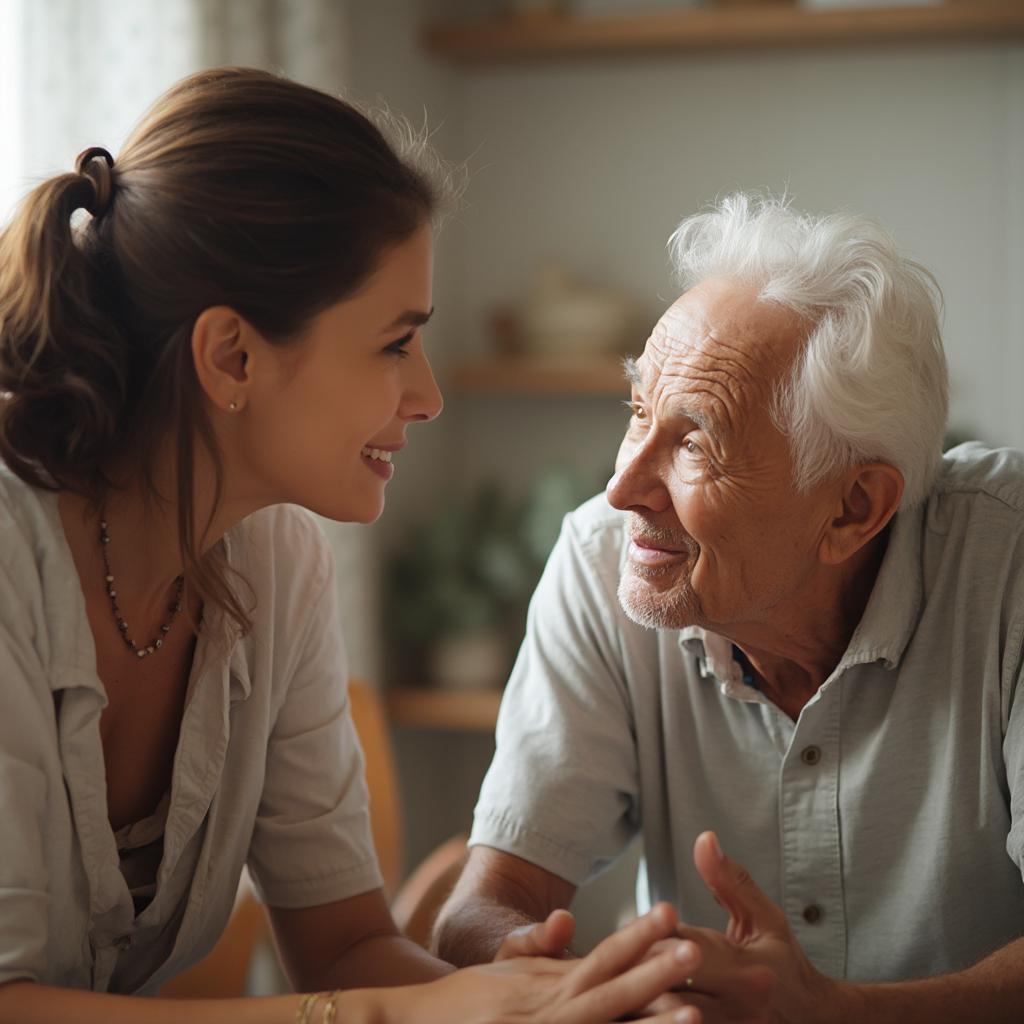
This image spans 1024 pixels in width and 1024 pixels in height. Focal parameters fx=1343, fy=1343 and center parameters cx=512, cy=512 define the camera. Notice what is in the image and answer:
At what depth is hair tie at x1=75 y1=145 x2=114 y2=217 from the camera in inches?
53.9

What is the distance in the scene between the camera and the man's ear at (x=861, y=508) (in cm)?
160

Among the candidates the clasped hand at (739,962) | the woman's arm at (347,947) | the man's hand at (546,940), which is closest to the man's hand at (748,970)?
the clasped hand at (739,962)

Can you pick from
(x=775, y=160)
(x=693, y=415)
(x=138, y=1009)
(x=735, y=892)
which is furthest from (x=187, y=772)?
(x=775, y=160)

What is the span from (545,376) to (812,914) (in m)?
2.03

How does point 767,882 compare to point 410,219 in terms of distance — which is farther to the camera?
point 767,882

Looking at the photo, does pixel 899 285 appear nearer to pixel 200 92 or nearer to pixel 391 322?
pixel 391 322

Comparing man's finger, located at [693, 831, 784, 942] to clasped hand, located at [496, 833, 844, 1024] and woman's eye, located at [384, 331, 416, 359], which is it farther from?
woman's eye, located at [384, 331, 416, 359]

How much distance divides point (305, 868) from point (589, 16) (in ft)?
8.24

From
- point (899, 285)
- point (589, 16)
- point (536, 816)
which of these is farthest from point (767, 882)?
point (589, 16)

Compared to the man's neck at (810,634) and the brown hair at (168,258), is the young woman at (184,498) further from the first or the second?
the man's neck at (810,634)

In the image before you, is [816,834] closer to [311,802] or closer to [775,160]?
[311,802]

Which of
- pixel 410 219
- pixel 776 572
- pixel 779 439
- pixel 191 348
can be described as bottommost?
pixel 776 572

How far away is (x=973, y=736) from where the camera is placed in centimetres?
158

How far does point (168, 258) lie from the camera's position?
133cm
